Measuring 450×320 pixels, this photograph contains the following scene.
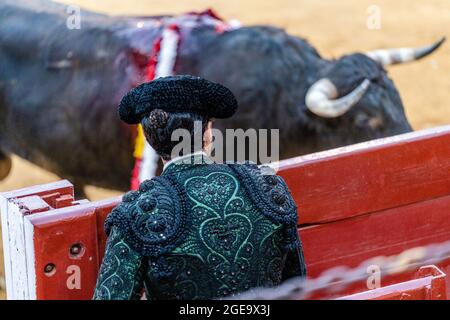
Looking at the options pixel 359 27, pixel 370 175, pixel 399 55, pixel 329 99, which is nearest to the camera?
pixel 370 175

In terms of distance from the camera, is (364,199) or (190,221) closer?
(190,221)

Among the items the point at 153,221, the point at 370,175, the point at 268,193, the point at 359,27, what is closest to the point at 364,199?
the point at 370,175

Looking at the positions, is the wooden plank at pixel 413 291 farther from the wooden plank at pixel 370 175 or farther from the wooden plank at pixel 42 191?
the wooden plank at pixel 42 191

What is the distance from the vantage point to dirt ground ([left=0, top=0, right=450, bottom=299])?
6.78 m

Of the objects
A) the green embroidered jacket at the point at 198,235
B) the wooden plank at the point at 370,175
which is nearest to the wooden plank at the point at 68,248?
the green embroidered jacket at the point at 198,235

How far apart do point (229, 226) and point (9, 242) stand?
0.67 meters

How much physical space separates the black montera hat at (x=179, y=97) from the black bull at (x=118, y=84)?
2285mm

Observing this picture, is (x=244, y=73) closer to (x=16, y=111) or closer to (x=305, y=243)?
(x=16, y=111)

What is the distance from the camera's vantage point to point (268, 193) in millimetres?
2262

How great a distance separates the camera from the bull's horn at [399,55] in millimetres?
4738

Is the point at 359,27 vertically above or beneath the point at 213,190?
above

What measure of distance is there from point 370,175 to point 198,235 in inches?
37.4

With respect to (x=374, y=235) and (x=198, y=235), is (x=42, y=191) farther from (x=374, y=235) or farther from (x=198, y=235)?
(x=374, y=235)
